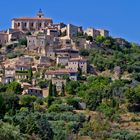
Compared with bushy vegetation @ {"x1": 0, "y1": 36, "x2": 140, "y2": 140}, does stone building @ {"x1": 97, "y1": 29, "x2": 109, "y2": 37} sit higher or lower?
higher

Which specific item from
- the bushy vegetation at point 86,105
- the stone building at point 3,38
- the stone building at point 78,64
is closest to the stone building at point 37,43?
the stone building at point 3,38

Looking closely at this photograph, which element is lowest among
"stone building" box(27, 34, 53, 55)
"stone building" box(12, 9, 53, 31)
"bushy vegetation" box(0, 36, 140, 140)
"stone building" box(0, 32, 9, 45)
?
"bushy vegetation" box(0, 36, 140, 140)

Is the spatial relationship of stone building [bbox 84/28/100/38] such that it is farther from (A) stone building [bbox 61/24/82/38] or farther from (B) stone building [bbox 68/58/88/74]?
(B) stone building [bbox 68/58/88/74]

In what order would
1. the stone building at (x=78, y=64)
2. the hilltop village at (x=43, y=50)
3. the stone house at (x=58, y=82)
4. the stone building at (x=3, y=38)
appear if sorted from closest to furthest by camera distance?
the stone house at (x=58, y=82), the hilltop village at (x=43, y=50), the stone building at (x=78, y=64), the stone building at (x=3, y=38)

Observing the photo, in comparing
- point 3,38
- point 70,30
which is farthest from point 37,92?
point 70,30

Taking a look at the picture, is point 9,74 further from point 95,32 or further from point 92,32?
point 95,32

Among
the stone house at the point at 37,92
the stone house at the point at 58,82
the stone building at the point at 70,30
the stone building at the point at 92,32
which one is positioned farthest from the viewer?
the stone building at the point at 92,32

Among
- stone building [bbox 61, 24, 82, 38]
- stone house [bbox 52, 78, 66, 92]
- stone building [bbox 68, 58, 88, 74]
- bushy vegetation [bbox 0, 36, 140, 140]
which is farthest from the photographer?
stone building [bbox 61, 24, 82, 38]

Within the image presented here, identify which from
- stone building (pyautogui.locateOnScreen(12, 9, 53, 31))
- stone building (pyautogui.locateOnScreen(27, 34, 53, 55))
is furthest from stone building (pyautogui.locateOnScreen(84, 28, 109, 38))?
stone building (pyautogui.locateOnScreen(27, 34, 53, 55))

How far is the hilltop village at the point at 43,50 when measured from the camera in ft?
260

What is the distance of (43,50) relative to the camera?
86.4 m

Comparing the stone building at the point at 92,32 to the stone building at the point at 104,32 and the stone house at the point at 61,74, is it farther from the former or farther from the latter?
the stone house at the point at 61,74

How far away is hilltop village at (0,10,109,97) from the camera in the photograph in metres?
79.1

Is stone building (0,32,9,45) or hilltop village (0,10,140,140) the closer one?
hilltop village (0,10,140,140)
